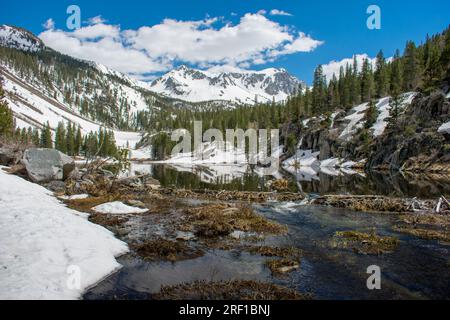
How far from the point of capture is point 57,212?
64.1 ft

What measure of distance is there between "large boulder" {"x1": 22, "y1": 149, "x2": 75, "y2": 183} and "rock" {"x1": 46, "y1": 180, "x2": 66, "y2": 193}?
1.10 meters

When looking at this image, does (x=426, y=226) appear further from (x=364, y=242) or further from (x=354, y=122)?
(x=354, y=122)

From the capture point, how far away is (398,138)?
80.8 m

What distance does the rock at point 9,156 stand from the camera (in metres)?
41.7

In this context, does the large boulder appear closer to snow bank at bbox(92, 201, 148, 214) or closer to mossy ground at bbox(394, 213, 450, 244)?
snow bank at bbox(92, 201, 148, 214)

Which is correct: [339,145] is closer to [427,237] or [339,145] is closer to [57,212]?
[427,237]

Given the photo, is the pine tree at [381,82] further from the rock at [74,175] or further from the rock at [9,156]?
the rock at [9,156]

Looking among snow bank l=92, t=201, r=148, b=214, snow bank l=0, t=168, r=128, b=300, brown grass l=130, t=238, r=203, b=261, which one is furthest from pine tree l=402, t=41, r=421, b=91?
snow bank l=0, t=168, r=128, b=300

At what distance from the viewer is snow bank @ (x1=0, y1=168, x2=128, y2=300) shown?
394 inches

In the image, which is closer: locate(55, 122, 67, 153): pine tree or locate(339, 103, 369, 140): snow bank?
locate(339, 103, 369, 140): snow bank

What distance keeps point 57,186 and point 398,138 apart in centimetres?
7852

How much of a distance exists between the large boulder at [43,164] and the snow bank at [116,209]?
1325cm

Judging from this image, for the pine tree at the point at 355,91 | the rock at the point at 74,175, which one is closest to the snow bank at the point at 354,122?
the pine tree at the point at 355,91

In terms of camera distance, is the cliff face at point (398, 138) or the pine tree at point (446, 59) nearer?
the cliff face at point (398, 138)
